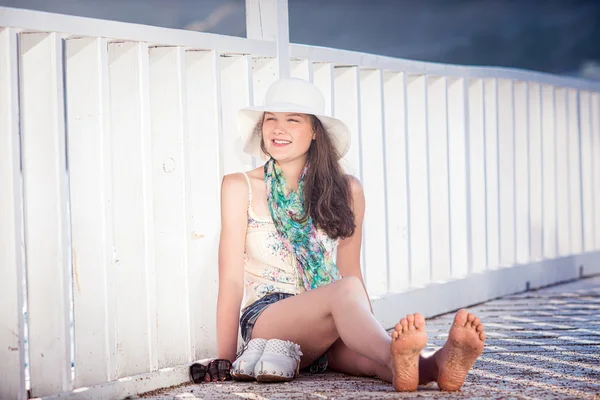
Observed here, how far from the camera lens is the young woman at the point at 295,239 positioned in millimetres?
3215

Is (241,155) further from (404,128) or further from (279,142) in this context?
(404,128)

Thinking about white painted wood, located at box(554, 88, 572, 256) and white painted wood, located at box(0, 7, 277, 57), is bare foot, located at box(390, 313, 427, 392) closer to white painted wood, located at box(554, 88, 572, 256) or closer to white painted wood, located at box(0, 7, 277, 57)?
white painted wood, located at box(0, 7, 277, 57)

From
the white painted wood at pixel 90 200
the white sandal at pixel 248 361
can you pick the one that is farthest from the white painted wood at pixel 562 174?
the white painted wood at pixel 90 200

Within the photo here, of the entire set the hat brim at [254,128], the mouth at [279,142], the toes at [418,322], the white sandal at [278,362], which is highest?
the hat brim at [254,128]

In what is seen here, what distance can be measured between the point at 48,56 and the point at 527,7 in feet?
36.1

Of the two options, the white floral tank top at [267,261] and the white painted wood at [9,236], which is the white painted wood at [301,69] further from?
the white painted wood at [9,236]

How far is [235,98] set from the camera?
12.2 ft

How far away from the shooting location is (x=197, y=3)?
1063cm

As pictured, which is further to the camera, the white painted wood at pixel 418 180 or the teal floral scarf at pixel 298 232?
the white painted wood at pixel 418 180

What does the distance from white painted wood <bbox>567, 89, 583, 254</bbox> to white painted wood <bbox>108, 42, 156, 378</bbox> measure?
3.77m

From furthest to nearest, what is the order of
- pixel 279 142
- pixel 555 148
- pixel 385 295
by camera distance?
1. pixel 555 148
2. pixel 385 295
3. pixel 279 142

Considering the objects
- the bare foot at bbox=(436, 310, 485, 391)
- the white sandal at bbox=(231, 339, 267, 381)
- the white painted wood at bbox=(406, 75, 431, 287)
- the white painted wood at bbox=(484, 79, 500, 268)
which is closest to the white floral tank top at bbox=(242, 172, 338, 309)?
the white sandal at bbox=(231, 339, 267, 381)

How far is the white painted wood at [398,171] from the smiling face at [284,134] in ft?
3.94

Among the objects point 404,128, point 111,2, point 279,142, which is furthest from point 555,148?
point 111,2
